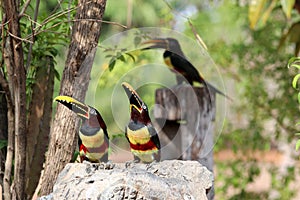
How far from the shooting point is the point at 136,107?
2104mm

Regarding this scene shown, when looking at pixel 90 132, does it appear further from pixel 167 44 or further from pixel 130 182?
pixel 167 44

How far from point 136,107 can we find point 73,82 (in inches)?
19.8

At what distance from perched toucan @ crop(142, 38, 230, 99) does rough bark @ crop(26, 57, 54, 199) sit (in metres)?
0.51

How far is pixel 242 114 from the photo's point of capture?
535cm

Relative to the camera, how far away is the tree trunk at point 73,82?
2.49 m

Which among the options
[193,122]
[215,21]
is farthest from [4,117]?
[215,21]

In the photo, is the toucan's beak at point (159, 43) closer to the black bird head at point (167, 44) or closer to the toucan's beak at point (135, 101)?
the black bird head at point (167, 44)

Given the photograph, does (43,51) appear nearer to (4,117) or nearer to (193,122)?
(4,117)

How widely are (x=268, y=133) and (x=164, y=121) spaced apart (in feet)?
7.15

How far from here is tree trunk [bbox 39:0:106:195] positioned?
2.49 m

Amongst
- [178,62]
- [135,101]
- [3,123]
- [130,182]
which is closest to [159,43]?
[178,62]

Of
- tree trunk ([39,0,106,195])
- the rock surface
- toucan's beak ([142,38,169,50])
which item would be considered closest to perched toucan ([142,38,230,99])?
toucan's beak ([142,38,169,50])

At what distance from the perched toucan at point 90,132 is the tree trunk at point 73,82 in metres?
0.34

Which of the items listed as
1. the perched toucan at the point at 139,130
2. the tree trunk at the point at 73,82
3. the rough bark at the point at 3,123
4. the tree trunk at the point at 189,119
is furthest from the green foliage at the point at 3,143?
the tree trunk at the point at 189,119
